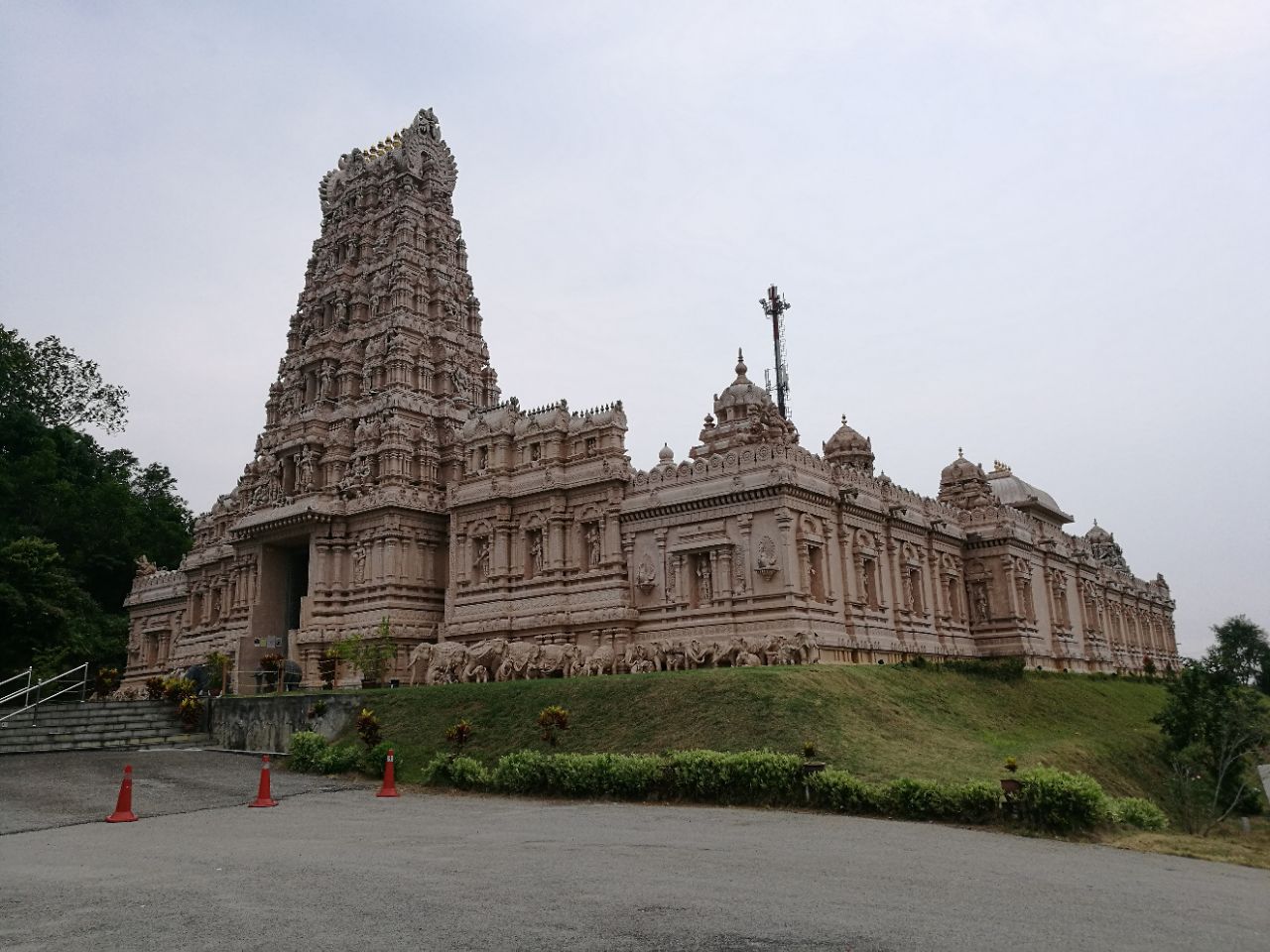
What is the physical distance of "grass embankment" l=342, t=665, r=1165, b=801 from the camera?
20.6 m

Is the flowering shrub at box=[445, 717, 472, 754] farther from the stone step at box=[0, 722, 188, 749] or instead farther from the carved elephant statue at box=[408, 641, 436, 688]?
the stone step at box=[0, 722, 188, 749]

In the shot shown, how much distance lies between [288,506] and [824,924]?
35.8 m

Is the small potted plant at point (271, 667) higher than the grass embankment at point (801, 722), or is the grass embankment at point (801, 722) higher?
the small potted plant at point (271, 667)

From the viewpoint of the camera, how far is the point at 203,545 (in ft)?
166

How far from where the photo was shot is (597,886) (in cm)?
1101

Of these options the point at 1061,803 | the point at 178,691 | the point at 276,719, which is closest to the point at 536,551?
the point at 276,719

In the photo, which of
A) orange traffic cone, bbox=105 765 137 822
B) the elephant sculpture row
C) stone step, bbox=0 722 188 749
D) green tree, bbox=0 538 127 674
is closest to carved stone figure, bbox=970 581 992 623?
the elephant sculpture row

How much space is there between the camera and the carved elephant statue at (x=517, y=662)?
32031mm

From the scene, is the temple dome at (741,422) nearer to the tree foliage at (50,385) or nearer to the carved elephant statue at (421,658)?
the carved elephant statue at (421,658)

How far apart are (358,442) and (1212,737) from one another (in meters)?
32.9

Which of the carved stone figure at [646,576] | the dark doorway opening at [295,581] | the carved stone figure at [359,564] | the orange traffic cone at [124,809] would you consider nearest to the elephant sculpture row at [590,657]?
the carved stone figure at [646,576]

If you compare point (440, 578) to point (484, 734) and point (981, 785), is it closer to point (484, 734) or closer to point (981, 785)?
point (484, 734)

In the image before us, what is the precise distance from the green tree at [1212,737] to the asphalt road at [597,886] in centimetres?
1366

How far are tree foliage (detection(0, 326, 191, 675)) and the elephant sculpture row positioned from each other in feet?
70.2
